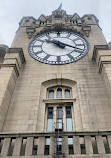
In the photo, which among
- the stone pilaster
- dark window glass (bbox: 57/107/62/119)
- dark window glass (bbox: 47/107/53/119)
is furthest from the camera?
the stone pilaster

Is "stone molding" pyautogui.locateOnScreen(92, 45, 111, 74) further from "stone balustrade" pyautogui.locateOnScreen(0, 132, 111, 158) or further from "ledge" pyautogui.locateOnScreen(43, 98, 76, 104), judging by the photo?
"stone balustrade" pyautogui.locateOnScreen(0, 132, 111, 158)

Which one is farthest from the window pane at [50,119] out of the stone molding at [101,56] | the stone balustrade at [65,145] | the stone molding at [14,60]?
the stone molding at [101,56]

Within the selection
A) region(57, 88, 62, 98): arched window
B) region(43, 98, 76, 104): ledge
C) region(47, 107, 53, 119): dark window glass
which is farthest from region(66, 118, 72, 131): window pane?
region(57, 88, 62, 98): arched window

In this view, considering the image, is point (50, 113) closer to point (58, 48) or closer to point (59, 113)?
point (59, 113)

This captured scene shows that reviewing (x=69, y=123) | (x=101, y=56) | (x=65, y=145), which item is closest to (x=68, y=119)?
(x=69, y=123)

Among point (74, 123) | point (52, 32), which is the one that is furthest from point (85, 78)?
point (52, 32)

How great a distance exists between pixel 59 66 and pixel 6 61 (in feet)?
10.9

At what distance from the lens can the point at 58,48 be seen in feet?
51.7

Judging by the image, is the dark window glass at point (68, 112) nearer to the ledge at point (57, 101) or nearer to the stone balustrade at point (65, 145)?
the ledge at point (57, 101)

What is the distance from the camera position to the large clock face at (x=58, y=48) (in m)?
14.5

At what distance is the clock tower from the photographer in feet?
24.3

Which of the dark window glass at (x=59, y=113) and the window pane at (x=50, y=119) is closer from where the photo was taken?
the window pane at (x=50, y=119)

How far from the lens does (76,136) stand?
751cm

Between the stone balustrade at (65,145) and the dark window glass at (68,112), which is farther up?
the dark window glass at (68,112)
